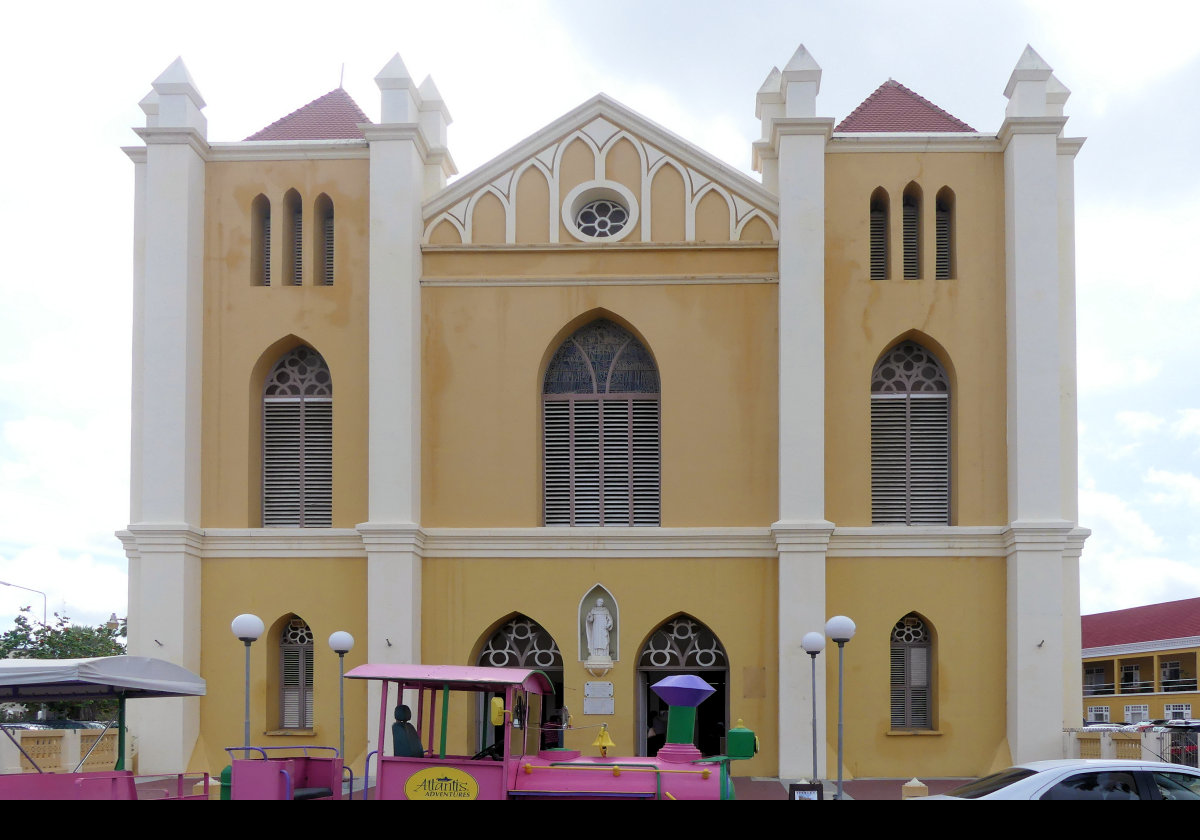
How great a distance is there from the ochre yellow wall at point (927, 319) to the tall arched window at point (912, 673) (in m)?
1.92

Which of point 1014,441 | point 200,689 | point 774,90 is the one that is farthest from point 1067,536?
point 200,689

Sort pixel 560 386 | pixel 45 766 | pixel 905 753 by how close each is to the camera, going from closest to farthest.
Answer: pixel 45 766 → pixel 905 753 → pixel 560 386

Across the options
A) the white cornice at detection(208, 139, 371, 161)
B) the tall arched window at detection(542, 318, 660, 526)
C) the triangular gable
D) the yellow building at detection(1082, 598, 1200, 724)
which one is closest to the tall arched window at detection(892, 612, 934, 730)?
the tall arched window at detection(542, 318, 660, 526)

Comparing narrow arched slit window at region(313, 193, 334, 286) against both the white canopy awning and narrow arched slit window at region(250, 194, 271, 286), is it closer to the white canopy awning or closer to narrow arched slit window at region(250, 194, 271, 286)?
narrow arched slit window at region(250, 194, 271, 286)

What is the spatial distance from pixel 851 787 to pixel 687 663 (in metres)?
3.40

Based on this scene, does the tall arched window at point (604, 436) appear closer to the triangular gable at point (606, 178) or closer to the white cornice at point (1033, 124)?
the triangular gable at point (606, 178)

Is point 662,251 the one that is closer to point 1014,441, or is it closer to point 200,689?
point 1014,441

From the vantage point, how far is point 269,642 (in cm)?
2283

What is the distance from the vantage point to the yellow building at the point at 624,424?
22.2 metres

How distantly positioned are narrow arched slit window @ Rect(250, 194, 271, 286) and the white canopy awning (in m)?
10.1

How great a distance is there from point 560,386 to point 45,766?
1008 centimetres

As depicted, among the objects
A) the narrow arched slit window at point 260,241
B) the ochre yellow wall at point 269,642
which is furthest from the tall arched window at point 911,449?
the narrow arched slit window at point 260,241
